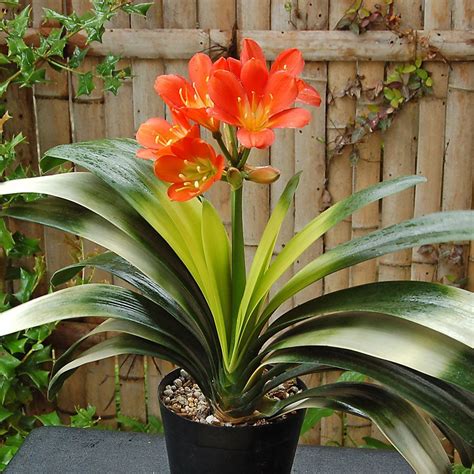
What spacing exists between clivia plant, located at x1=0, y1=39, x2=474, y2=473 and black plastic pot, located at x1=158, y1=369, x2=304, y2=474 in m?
0.04

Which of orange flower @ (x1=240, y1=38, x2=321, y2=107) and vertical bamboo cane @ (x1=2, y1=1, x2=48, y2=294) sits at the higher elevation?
orange flower @ (x1=240, y1=38, x2=321, y2=107)

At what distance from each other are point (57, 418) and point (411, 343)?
1668 mm

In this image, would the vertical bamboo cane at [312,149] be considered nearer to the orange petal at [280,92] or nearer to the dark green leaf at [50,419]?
the dark green leaf at [50,419]

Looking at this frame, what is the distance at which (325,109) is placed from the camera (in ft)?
7.10

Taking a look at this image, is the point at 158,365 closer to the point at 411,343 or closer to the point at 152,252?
the point at 152,252

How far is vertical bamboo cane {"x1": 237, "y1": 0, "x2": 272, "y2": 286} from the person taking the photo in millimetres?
2141

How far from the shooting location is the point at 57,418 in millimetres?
2348

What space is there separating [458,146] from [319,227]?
1.18 meters

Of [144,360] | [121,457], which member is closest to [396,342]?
[121,457]

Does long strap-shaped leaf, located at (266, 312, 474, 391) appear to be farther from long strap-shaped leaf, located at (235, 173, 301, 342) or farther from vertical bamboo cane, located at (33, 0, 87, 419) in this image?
vertical bamboo cane, located at (33, 0, 87, 419)

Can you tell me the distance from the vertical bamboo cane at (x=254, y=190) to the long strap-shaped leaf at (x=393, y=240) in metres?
1.16

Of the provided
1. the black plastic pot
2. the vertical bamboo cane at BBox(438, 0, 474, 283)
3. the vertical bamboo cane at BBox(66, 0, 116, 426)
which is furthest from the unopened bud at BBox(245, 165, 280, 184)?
the vertical bamboo cane at BBox(66, 0, 116, 426)

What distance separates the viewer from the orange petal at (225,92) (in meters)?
0.91

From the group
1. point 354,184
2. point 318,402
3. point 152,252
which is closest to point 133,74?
point 354,184
